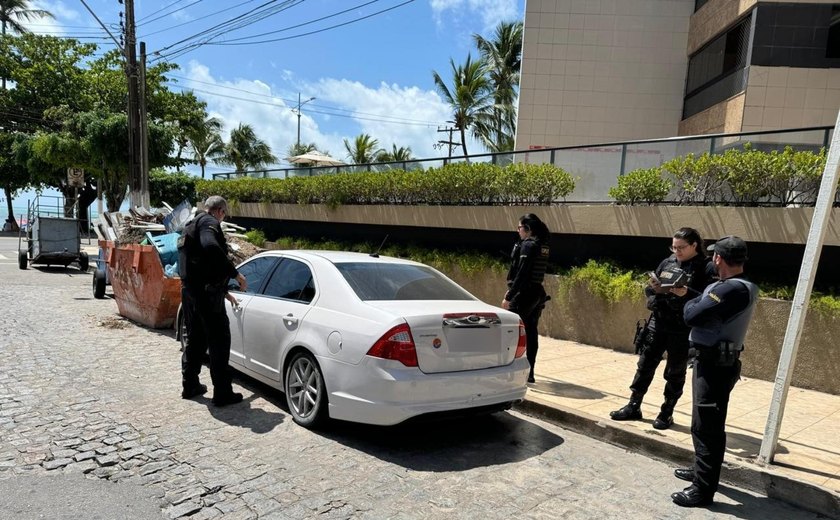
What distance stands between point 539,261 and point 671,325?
150cm

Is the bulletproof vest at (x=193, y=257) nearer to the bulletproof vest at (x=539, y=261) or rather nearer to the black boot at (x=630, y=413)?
the bulletproof vest at (x=539, y=261)

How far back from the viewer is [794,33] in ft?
39.4

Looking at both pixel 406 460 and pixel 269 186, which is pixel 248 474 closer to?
pixel 406 460

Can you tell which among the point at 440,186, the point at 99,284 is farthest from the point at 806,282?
the point at 99,284

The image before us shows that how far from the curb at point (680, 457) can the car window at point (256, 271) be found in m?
2.84

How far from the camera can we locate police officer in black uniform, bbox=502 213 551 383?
18.7 feet

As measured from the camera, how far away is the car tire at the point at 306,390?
169 inches

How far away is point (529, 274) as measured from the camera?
5.69 meters

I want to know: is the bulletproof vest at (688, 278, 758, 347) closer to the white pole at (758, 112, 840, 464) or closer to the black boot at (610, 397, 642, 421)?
the white pole at (758, 112, 840, 464)

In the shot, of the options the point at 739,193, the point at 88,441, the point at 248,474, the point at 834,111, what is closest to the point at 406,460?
the point at 248,474

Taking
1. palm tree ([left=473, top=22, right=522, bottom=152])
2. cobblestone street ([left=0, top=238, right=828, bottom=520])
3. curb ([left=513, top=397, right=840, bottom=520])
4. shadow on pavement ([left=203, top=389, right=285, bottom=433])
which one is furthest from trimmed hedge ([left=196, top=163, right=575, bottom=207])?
palm tree ([left=473, top=22, right=522, bottom=152])

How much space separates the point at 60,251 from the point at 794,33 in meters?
19.7

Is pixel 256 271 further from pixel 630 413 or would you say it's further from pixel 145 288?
pixel 630 413

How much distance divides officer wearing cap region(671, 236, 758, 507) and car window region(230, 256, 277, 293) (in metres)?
3.86
